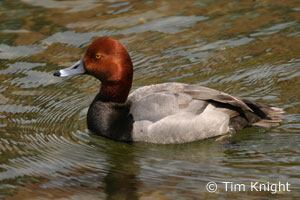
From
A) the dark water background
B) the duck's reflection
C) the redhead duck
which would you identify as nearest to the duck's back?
the redhead duck

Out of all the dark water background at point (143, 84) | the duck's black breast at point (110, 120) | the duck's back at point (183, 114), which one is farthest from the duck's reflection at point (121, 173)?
the duck's back at point (183, 114)

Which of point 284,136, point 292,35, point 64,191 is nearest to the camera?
point 64,191

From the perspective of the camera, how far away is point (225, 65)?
725 cm

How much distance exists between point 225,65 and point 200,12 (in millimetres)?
1951

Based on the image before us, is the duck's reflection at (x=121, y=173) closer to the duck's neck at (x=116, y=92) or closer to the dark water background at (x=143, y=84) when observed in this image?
the dark water background at (x=143, y=84)

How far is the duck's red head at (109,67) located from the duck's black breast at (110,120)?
0.28 ft

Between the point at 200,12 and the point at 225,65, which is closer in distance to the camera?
the point at 225,65

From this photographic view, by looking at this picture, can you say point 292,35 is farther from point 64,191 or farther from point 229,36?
point 64,191

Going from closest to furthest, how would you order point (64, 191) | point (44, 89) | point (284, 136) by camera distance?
1. point (64, 191)
2. point (284, 136)
3. point (44, 89)

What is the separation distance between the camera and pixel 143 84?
7.10 m

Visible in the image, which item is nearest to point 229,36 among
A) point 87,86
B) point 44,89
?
point 87,86

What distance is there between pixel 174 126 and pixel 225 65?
1.80m

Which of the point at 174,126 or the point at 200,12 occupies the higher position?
the point at 200,12

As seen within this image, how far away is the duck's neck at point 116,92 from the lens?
6082mm
